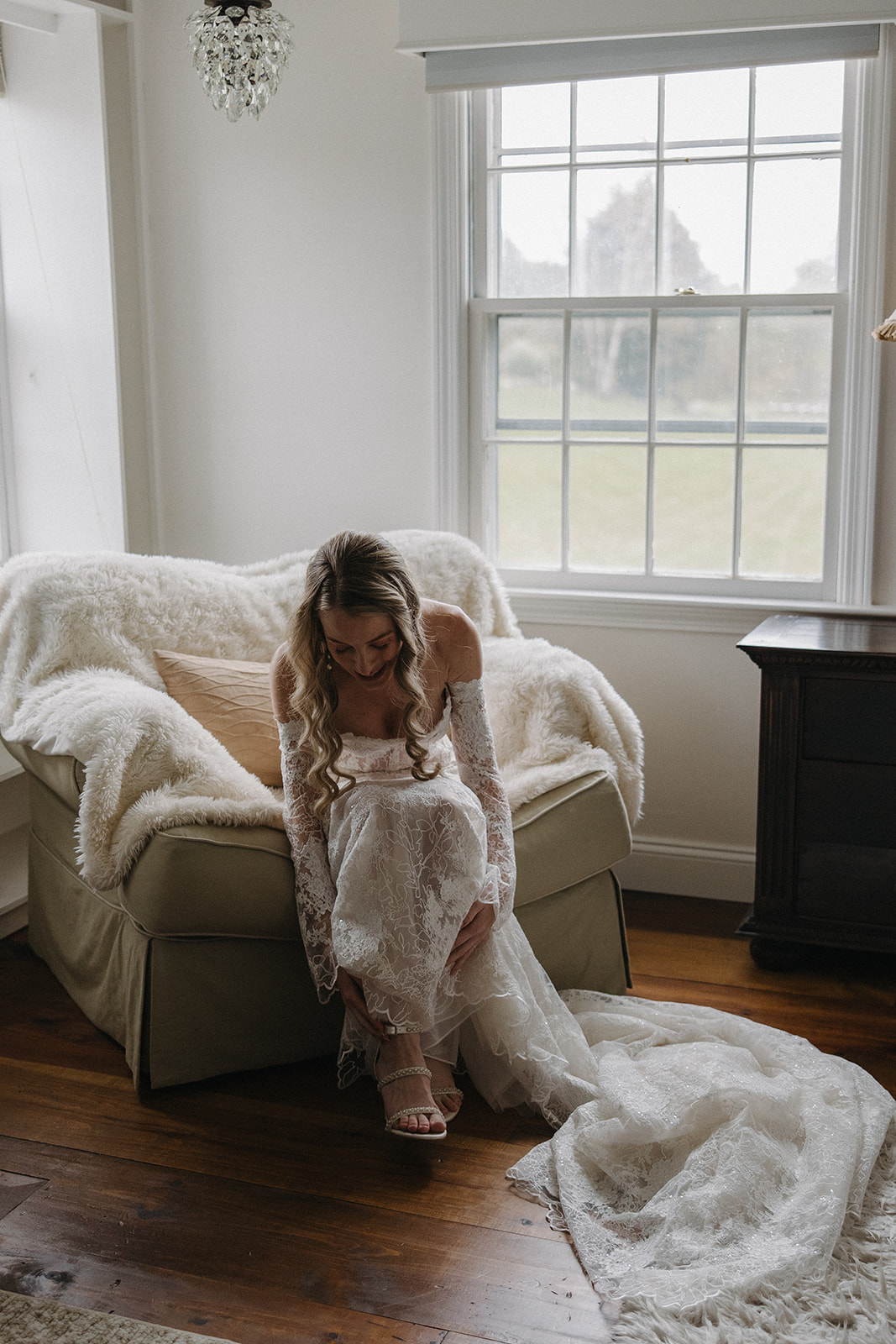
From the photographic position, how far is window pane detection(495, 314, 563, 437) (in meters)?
3.29

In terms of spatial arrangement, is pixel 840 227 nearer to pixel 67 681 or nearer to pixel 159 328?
pixel 159 328

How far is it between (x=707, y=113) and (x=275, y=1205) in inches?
107

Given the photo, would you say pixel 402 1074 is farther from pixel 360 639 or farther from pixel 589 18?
pixel 589 18

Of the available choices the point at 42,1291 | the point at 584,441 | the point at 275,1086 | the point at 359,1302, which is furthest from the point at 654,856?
the point at 42,1291

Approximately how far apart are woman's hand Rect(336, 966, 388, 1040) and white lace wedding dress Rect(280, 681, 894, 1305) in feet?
0.09

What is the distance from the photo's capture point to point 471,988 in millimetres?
2139

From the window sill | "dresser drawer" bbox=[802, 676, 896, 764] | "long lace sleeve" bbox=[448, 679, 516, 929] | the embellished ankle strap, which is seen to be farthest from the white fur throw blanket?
the embellished ankle strap

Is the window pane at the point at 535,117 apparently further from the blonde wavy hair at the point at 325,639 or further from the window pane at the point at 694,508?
the blonde wavy hair at the point at 325,639

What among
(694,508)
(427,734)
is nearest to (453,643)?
(427,734)

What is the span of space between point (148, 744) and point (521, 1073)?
921 millimetres

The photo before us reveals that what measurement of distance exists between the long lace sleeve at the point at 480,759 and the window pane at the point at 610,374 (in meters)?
1.26

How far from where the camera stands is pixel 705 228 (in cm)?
310

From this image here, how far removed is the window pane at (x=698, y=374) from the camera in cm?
314

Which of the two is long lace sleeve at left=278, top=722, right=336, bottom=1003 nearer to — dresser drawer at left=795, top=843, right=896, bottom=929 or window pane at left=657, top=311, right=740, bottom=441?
dresser drawer at left=795, top=843, right=896, bottom=929
